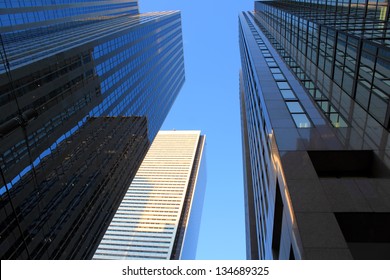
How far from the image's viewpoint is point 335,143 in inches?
738

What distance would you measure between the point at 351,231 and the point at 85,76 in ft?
132

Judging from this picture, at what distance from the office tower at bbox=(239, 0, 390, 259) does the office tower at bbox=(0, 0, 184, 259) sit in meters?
17.0

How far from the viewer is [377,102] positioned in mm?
18125

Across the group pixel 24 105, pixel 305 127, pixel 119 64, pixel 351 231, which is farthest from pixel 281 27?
pixel 351 231

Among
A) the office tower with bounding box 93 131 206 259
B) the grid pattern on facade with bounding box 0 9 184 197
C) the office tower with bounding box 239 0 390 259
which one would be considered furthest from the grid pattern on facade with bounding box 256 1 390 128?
the office tower with bounding box 93 131 206 259

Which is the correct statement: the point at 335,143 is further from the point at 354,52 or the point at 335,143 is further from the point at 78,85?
the point at 78,85

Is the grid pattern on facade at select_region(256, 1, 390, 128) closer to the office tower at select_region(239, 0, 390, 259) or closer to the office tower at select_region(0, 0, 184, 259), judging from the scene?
the office tower at select_region(239, 0, 390, 259)

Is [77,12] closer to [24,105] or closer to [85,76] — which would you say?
[85,76]

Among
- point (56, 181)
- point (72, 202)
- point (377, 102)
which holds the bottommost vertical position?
point (72, 202)

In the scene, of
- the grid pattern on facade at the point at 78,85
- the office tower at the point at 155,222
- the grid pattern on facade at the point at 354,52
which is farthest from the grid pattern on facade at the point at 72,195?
the office tower at the point at 155,222

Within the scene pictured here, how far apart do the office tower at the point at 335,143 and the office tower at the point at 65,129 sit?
55.6ft

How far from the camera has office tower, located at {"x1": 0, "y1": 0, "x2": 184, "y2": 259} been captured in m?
28.8

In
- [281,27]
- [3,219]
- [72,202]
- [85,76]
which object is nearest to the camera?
[3,219]
